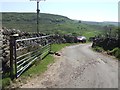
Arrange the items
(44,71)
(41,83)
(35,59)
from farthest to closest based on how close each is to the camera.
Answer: (35,59) < (44,71) < (41,83)

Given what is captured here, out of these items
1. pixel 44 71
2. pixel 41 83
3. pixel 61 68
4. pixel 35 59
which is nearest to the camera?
pixel 41 83

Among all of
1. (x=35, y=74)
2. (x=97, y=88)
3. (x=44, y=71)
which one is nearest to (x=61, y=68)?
(x=44, y=71)

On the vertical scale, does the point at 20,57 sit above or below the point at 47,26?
below

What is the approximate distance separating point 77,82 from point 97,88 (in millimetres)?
1197

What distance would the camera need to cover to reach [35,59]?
1579cm

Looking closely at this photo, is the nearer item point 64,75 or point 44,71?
point 64,75

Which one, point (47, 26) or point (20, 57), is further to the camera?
point (47, 26)

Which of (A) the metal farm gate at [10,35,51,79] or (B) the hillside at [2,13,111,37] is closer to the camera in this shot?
(A) the metal farm gate at [10,35,51,79]

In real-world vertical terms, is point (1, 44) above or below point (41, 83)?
above

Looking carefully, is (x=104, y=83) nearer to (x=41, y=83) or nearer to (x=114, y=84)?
(x=114, y=84)

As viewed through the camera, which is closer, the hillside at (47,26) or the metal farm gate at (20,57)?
the metal farm gate at (20,57)

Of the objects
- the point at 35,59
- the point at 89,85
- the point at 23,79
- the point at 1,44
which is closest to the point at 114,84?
the point at 89,85

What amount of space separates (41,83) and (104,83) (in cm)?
253

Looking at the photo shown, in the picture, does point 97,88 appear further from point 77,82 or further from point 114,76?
point 114,76
